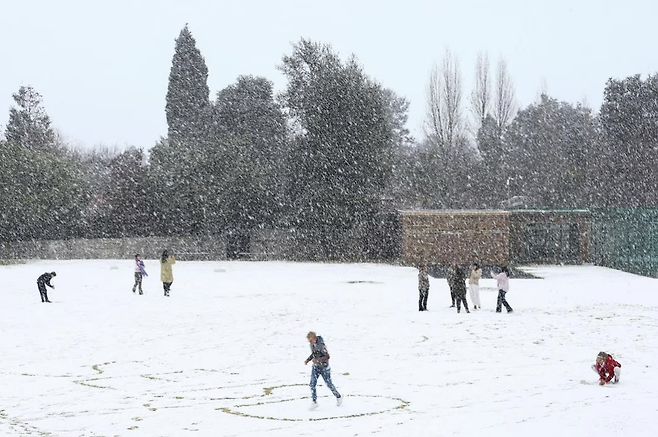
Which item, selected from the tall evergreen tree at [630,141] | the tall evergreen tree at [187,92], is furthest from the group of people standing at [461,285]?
the tall evergreen tree at [187,92]

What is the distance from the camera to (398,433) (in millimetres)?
13609

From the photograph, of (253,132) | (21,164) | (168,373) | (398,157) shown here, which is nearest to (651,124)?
(398,157)

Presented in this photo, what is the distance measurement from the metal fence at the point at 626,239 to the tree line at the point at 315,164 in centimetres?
1341

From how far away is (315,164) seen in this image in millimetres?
57406

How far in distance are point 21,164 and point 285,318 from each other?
34.2 metres

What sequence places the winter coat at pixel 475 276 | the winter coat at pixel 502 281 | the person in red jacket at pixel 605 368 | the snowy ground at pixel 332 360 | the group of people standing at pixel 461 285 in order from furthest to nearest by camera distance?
the winter coat at pixel 475 276, the group of people standing at pixel 461 285, the winter coat at pixel 502 281, the person in red jacket at pixel 605 368, the snowy ground at pixel 332 360

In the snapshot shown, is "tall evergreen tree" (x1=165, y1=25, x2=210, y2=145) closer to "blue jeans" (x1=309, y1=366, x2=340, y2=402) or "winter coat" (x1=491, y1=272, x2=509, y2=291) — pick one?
"winter coat" (x1=491, y1=272, x2=509, y2=291)

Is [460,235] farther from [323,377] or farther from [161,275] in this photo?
[323,377]

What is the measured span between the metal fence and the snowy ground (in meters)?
7.60

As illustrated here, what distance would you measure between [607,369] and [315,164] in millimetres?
41391

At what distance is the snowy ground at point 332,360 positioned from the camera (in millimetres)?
14727

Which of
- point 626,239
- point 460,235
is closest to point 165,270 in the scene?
point 460,235

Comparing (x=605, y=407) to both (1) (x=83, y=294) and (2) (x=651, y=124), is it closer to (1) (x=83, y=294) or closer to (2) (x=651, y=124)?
(1) (x=83, y=294)

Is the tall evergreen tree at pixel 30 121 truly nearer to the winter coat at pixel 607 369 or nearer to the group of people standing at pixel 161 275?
the group of people standing at pixel 161 275
